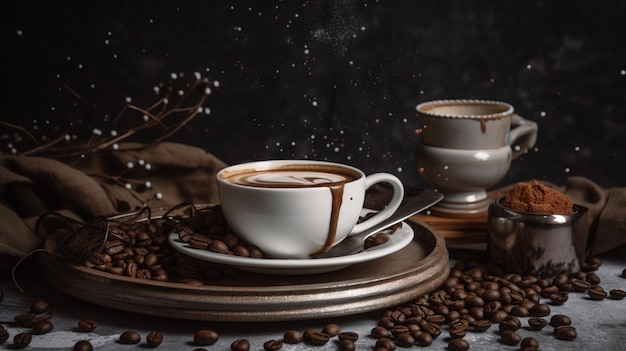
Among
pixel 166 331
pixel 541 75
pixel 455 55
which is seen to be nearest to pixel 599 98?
pixel 541 75

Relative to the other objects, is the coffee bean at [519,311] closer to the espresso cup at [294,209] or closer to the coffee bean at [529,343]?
the coffee bean at [529,343]

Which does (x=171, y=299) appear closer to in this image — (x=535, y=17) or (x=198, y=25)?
(x=198, y=25)

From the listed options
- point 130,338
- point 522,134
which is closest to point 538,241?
point 522,134

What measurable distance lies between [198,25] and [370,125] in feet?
1.95

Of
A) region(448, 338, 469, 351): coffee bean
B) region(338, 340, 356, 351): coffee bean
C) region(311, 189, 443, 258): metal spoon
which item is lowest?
region(448, 338, 469, 351): coffee bean

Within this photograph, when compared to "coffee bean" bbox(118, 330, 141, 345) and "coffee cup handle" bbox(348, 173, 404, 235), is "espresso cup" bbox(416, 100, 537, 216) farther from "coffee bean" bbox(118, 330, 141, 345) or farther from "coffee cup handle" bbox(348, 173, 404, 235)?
"coffee bean" bbox(118, 330, 141, 345)

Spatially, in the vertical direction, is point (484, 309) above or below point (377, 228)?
below

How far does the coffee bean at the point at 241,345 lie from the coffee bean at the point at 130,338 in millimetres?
155

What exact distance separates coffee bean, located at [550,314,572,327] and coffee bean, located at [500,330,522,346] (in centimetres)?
11

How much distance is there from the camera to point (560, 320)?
141 cm

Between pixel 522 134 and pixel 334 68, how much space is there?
2.18 feet

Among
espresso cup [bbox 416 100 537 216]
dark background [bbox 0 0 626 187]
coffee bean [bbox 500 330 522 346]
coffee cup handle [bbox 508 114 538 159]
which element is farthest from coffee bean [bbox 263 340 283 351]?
dark background [bbox 0 0 626 187]

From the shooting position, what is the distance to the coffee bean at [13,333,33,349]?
1.31 m

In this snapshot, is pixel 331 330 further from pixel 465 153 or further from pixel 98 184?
pixel 98 184
